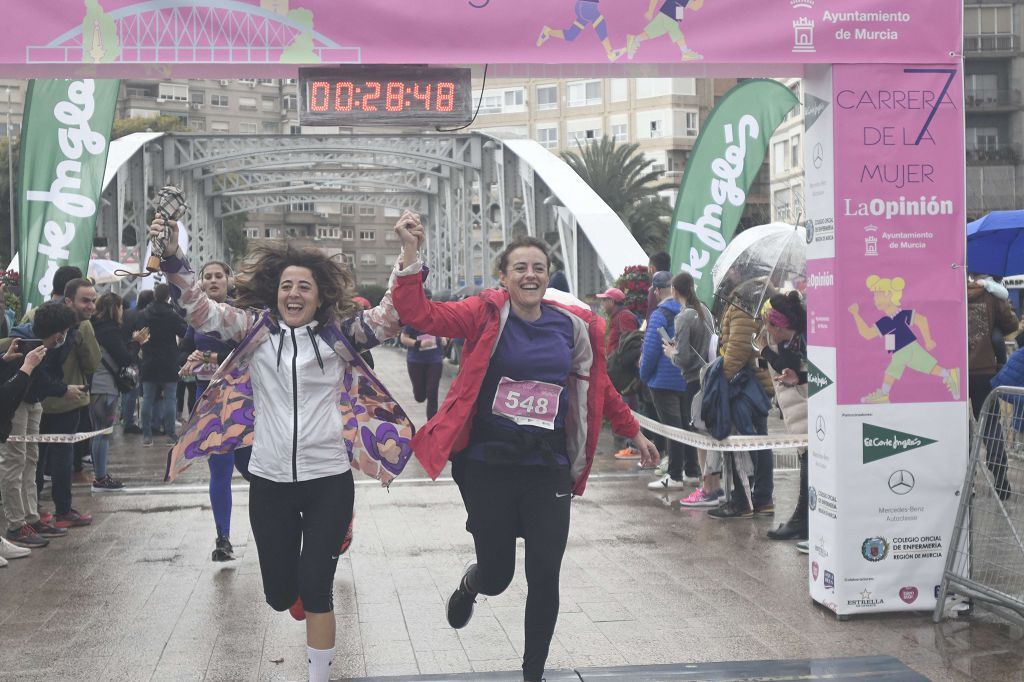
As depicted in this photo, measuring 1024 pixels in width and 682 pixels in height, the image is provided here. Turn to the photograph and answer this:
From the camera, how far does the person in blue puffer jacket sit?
1169cm

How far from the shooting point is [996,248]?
15.3 metres

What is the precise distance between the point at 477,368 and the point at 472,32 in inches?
83.8

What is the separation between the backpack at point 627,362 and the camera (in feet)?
43.3

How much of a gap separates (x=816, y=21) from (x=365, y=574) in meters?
4.32

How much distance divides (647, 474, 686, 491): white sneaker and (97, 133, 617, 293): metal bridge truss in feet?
32.2

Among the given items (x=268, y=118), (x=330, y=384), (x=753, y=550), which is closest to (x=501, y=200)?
A: (x=753, y=550)

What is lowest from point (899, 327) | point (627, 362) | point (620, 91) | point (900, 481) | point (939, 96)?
point (900, 481)

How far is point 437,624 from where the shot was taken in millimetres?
6715

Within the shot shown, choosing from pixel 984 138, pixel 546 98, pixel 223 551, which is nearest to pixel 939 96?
pixel 223 551

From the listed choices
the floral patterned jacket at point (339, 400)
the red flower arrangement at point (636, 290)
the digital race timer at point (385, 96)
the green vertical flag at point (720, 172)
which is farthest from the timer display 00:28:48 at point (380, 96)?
the red flower arrangement at point (636, 290)

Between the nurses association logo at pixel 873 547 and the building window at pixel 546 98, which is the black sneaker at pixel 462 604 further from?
the building window at pixel 546 98

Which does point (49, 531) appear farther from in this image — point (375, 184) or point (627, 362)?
point (375, 184)

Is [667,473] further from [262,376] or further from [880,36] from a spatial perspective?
[262,376]

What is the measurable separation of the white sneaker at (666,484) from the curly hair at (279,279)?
21.7 ft
